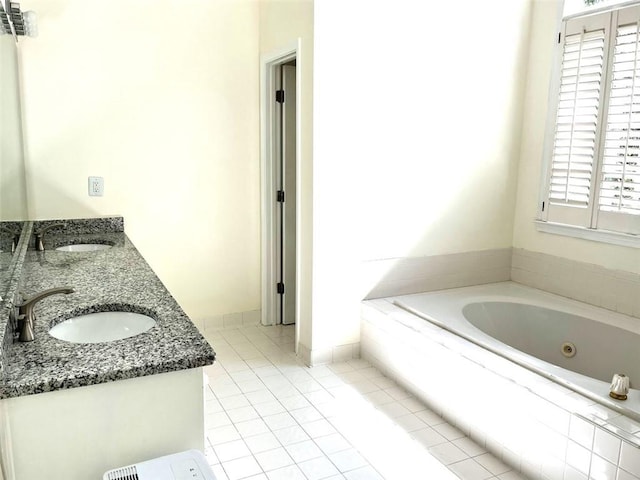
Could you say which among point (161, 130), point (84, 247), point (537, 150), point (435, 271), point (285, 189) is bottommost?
point (435, 271)

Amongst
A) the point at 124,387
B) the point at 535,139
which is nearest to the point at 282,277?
the point at 535,139

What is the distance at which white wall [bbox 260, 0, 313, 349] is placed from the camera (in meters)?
3.20

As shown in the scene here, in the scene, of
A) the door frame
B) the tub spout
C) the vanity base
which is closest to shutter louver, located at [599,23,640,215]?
the tub spout

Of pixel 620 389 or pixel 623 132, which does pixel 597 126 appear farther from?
pixel 620 389

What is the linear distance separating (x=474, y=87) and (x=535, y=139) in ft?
1.91

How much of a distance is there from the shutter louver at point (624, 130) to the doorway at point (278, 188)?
6.79 feet

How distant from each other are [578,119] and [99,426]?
3225mm

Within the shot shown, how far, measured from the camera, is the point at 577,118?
3.37 meters

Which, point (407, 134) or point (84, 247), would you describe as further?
point (407, 134)

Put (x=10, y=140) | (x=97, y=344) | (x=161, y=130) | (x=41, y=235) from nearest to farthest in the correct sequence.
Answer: (x=97, y=344)
(x=10, y=140)
(x=41, y=235)
(x=161, y=130)

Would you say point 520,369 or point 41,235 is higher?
A: point 41,235

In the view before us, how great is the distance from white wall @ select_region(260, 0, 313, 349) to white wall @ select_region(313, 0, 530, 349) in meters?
0.07

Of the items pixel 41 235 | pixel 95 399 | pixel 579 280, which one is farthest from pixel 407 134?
pixel 95 399

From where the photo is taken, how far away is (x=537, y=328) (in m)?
3.40
